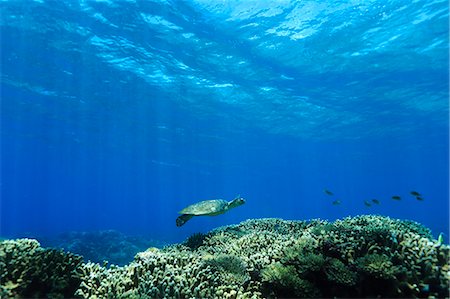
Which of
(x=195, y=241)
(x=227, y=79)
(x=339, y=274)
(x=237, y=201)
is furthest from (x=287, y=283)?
(x=227, y=79)

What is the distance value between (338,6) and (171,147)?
42.3 metres

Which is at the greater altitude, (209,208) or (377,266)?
(209,208)

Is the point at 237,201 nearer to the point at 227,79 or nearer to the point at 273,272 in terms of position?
the point at 273,272

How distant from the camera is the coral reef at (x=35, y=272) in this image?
15.8 feet

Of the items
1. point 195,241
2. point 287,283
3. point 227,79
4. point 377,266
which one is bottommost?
point 287,283

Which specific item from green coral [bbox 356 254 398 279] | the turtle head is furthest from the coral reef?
green coral [bbox 356 254 398 279]

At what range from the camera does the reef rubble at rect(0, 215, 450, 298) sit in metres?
4.46

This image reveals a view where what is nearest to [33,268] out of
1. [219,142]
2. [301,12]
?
[301,12]

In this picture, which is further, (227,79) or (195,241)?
(227,79)

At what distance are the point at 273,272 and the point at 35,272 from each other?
403cm

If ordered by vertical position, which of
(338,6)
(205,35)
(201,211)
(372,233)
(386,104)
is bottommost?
(372,233)

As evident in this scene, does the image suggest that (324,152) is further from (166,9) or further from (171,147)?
(166,9)

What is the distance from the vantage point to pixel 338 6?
18562 mm

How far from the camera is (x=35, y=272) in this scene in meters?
5.02
